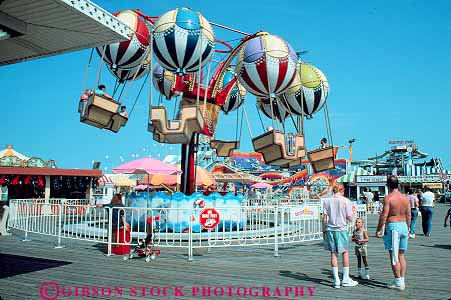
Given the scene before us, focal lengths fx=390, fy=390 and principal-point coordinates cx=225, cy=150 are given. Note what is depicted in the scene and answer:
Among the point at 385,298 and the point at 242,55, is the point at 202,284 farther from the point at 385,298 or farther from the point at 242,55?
the point at 242,55

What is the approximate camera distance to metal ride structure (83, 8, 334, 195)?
34.8 ft

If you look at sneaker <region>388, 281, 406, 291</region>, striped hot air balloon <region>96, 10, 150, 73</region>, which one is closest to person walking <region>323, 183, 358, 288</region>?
sneaker <region>388, 281, 406, 291</region>

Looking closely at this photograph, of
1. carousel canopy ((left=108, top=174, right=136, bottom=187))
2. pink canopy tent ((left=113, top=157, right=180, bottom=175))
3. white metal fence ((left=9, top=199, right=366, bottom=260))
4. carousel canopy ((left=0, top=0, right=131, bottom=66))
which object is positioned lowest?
white metal fence ((left=9, top=199, right=366, bottom=260))

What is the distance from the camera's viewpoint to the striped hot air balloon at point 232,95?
15.8 m

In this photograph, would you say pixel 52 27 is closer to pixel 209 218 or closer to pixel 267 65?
pixel 209 218

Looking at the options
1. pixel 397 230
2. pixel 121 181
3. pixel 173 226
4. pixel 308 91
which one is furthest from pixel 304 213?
pixel 121 181

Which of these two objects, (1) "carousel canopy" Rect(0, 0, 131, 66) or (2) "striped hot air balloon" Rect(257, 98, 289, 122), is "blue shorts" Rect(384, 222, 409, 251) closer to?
(1) "carousel canopy" Rect(0, 0, 131, 66)

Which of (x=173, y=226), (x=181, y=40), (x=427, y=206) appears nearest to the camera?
(x=173, y=226)

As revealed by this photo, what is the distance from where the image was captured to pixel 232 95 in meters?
16.1

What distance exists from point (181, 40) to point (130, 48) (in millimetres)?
2059

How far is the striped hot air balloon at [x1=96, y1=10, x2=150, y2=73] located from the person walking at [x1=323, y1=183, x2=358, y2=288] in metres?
8.15

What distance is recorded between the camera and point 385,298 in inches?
206

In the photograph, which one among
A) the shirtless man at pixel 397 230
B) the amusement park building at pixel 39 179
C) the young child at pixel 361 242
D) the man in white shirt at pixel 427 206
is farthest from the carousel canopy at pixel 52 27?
the amusement park building at pixel 39 179

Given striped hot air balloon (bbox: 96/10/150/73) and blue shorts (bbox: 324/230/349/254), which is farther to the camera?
striped hot air balloon (bbox: 96/10/150/73)
